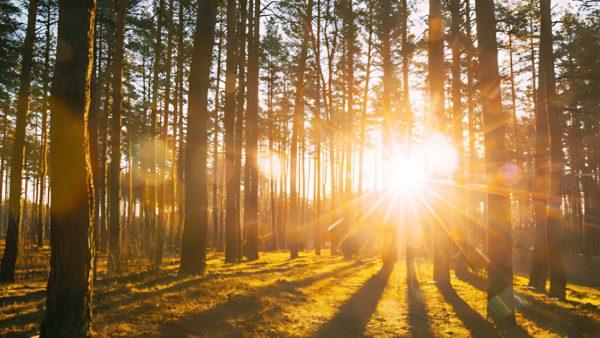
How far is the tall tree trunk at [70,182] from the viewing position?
441cm

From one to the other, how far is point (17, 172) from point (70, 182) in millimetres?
8998

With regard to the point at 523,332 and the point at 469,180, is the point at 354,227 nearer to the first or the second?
the point at 469,180

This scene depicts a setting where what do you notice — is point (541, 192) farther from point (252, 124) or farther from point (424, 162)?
point (424, 162)

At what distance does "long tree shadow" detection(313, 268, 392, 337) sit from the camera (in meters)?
7.10

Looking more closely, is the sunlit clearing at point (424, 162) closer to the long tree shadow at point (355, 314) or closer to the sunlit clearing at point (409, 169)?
the sunlit clearing at point (409, 169)

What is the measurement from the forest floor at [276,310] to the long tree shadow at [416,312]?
20 millimetres

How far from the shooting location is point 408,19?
2036 cm

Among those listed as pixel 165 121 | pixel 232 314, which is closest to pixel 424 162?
pixel 165 121

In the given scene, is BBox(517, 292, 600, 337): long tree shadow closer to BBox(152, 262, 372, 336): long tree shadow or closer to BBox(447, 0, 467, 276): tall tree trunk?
BBox(152, 262, 372, 336): long tree shadow

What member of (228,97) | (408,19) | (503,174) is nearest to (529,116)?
(408,19)

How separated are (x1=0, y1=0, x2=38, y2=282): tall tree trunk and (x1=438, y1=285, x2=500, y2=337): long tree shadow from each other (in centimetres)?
1142

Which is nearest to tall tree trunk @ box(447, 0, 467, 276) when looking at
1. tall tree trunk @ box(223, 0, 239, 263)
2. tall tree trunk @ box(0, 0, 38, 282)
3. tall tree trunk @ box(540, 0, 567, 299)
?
tall tree trunk @ box(540, 0, 567, 299)

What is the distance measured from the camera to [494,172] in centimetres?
775

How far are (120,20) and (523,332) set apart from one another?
1300cm
